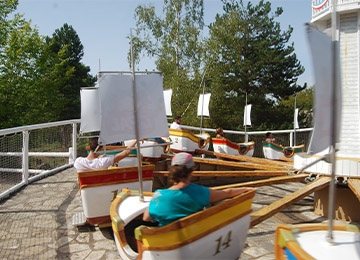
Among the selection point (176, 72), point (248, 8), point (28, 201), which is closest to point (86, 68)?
point (176, 72)

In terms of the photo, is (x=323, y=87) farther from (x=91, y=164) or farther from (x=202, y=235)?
(x=91, y=164)

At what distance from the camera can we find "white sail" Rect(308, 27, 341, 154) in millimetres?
2412

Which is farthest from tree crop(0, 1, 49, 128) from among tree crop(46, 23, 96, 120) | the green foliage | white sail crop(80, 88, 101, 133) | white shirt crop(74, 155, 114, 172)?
white shirt crop(74, 155, 114, 172)

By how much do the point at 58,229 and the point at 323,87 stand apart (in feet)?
13.4

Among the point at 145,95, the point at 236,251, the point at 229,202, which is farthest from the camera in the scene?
the point at 145,95

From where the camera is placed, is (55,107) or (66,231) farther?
(55,107)

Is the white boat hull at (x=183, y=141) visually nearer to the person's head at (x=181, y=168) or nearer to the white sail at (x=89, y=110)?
the white sail at (x=89, y=110)

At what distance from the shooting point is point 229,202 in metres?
3.03

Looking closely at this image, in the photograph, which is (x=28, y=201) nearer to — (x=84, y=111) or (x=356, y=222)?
(x=84, y=111)

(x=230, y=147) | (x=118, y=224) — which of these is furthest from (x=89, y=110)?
(x=118, y=224)

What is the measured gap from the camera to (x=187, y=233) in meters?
2.72

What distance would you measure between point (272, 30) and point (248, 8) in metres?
2.85

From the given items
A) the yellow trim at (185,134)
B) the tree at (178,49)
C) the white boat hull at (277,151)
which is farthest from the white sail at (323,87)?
the tree at (178,49)

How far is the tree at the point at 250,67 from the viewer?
84.9 ft
